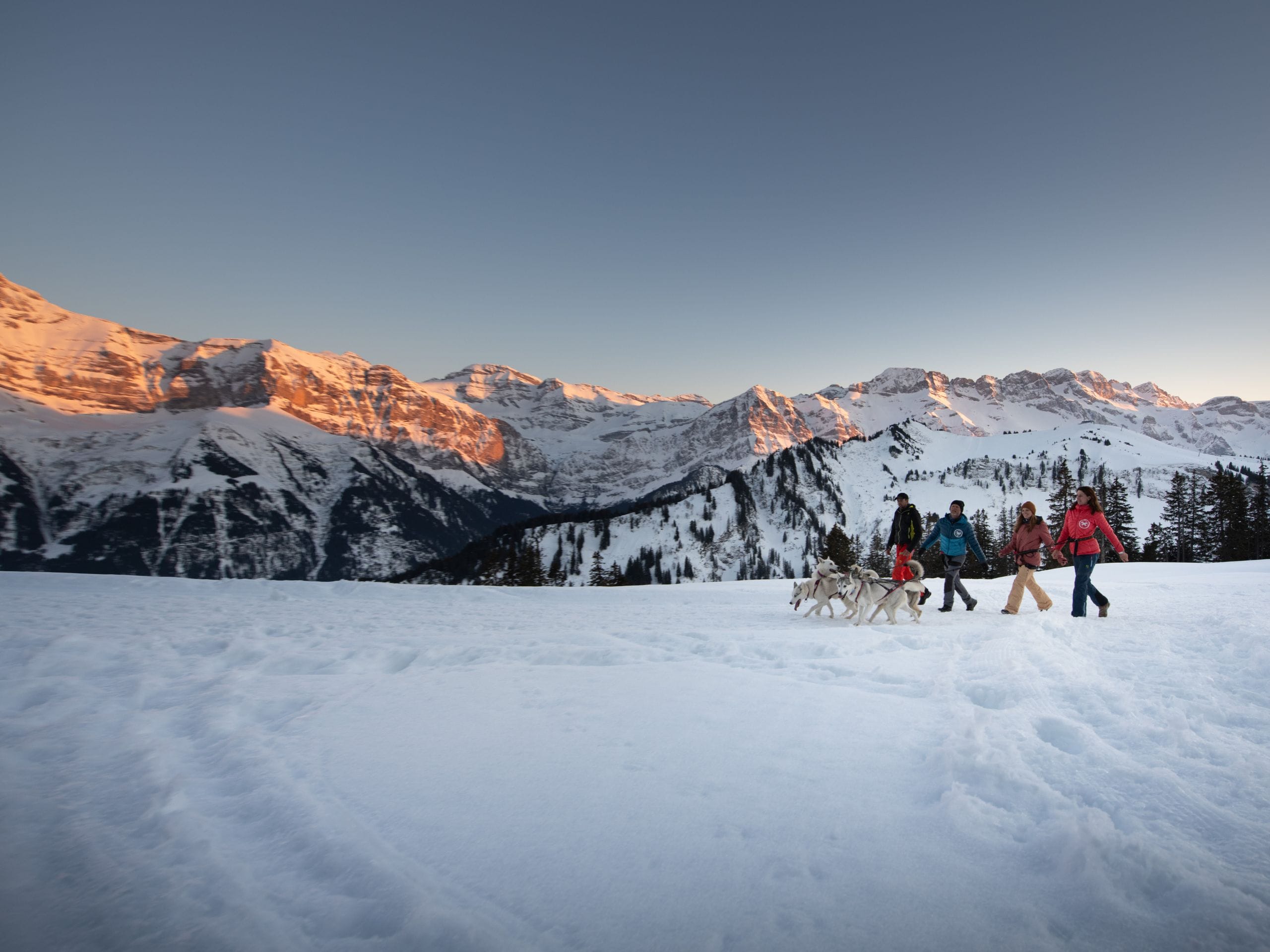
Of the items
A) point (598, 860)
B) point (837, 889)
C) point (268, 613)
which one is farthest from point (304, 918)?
point (268, 613)

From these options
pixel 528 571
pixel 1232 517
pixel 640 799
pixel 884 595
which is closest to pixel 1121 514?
pixel 1232 517

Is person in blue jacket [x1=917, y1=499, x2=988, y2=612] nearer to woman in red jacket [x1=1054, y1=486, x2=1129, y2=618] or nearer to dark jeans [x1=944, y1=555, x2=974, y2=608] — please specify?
dark jeans [x1=944, y1=555, x2=974, y2=608]

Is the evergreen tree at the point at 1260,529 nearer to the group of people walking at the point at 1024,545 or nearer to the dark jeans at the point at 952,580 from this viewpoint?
the group of people walking at the point at 1024,545

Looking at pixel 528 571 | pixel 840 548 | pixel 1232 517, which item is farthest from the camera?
pixel 528 571

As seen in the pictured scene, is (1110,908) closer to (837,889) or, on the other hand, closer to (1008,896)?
(1008,896)

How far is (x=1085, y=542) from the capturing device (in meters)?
10.8

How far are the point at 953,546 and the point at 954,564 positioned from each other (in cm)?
41

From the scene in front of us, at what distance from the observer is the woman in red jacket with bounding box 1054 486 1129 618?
10.5 metres

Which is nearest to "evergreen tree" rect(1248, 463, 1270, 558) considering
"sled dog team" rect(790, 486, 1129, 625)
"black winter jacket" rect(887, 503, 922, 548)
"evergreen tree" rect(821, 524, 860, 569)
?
"evergreen tree" rect(821, 524, 860, 569)

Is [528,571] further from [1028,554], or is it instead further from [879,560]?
[879,560]

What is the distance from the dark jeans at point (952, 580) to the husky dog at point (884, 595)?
3.97 feet

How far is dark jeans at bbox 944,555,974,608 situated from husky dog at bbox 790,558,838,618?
7.99ft

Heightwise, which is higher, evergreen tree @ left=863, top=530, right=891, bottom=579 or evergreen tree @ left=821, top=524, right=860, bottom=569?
evergreen tree @ left=821, top=524, right=860, bottom=569

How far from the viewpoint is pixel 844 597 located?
1202 cm
